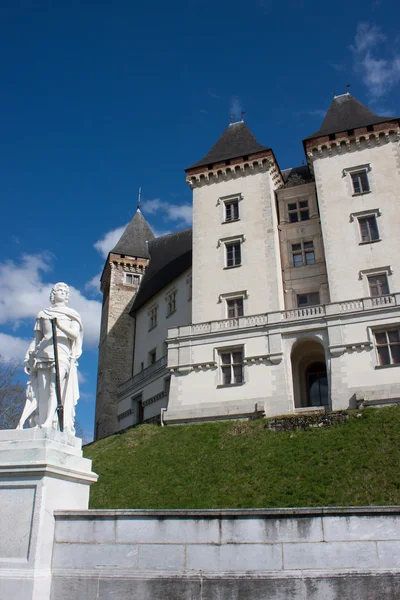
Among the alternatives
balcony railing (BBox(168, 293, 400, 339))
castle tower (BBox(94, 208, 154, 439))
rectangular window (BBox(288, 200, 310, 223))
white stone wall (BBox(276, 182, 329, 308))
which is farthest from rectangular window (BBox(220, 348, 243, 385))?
castle tower (BBox(94, 208, 154, 439))

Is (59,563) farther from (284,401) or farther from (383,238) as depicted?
(383,238)

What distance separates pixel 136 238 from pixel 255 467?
132 feet

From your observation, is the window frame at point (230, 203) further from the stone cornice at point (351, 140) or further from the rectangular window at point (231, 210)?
the stone cornice at point (351, 140)

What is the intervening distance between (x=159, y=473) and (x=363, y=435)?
358 inches

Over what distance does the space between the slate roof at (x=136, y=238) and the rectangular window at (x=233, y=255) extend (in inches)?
792

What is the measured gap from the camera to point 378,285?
104 ft

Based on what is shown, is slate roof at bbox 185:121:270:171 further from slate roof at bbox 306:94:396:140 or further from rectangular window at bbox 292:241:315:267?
rectangular window at bbox 292:241:315:267

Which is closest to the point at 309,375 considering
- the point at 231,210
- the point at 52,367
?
the point at 231,210

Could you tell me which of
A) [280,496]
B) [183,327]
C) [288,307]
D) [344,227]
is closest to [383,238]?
[344,227]

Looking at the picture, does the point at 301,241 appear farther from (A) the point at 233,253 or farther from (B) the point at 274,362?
(B) the point at 274,362

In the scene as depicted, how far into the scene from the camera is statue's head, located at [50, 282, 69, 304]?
31.7ft

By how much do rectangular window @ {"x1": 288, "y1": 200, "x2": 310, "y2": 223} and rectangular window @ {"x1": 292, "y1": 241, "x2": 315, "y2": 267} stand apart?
2120 mm

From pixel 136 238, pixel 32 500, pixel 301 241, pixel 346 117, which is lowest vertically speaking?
pixel 32 500

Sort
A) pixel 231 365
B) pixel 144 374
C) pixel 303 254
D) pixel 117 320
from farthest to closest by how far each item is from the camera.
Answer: pixel 117 320 < pixel 144 374 < pixel 303 254 < pixel 231 365
